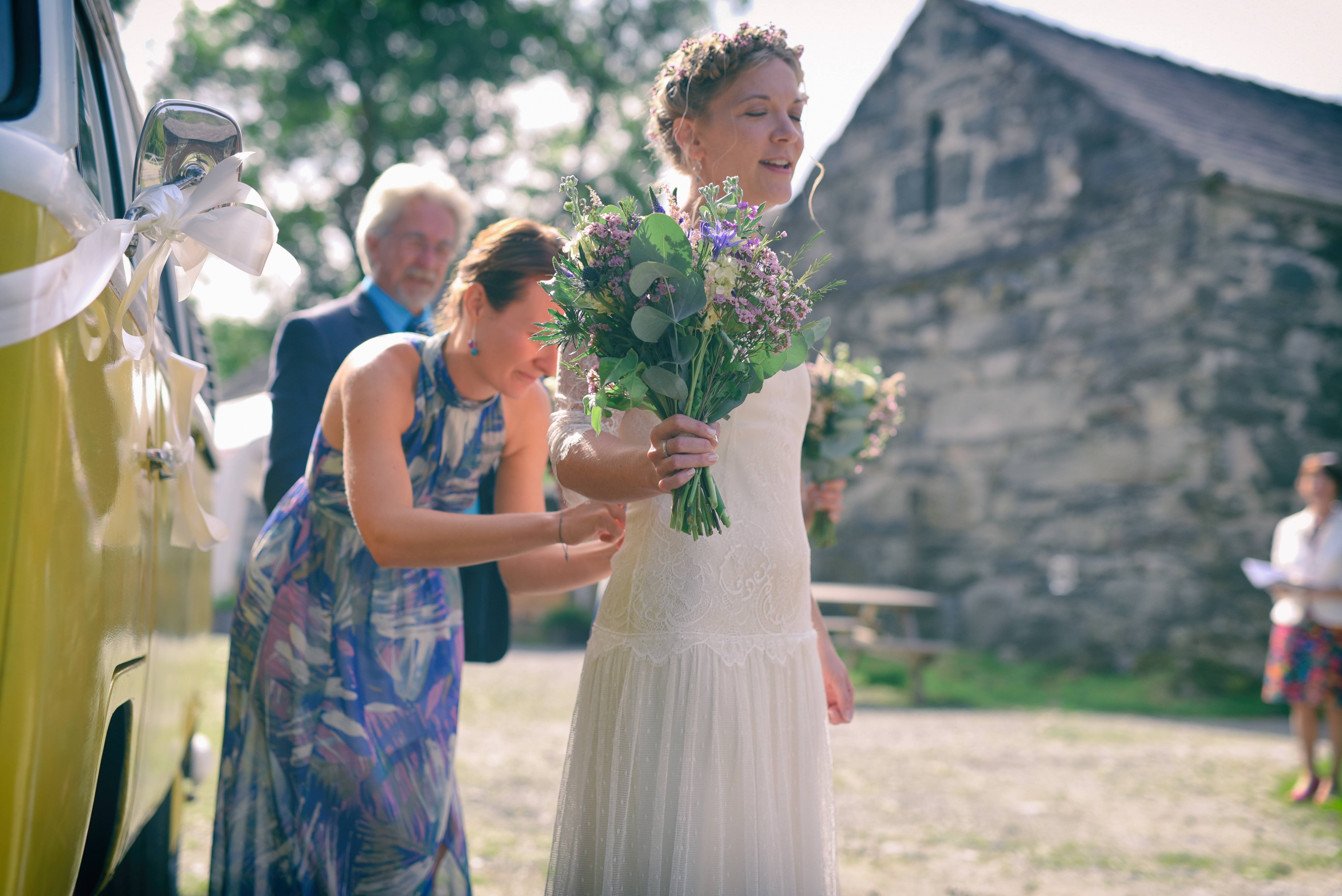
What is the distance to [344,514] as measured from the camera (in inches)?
90.6

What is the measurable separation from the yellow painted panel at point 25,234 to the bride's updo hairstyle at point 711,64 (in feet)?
4.30

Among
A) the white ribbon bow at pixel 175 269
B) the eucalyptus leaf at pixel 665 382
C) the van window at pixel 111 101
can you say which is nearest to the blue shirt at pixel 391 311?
the van window at pixel 111 101

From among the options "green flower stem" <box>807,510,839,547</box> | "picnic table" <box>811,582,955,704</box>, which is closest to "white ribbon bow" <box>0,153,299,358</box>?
"green flower stem" <box>807,510,839,547</box>

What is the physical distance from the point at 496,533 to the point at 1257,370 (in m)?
9.95

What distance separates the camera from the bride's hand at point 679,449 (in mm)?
1751

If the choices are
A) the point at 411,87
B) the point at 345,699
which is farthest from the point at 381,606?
the point at 411,87

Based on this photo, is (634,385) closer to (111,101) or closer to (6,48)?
(6,48)

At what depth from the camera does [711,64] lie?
7.31 feet

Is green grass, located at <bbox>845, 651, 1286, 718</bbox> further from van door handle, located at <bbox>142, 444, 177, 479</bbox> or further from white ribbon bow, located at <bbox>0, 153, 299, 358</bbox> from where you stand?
white ribbon bow, located at <bbox>0, 153, 299, 358</bbox>

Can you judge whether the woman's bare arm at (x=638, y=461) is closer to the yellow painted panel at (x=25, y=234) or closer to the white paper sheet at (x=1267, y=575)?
the yellow painted panel at (x=25, y=234)

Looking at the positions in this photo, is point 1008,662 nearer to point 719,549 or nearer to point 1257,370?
point 1257,370

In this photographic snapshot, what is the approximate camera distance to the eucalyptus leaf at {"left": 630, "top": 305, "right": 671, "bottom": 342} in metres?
1.79

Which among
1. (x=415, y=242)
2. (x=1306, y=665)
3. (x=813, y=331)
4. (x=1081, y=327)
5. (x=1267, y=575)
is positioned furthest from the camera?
(x=1081, y=327)

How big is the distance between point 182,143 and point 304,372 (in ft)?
5.84
